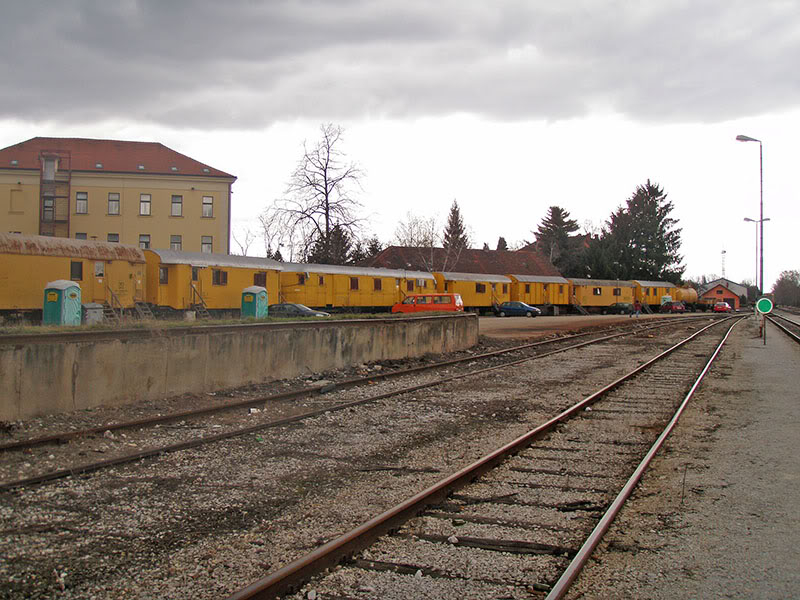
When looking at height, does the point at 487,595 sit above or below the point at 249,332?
below

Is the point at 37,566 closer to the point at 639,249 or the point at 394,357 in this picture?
the point at 394,357

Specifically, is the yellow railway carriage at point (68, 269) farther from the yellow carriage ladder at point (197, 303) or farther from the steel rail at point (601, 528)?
the steel rail at point (601, 528)

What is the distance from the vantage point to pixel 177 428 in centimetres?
907

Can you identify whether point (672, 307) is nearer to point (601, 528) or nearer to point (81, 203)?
point (81, 203)

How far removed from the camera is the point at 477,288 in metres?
49.1

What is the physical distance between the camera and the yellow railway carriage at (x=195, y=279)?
28.0m

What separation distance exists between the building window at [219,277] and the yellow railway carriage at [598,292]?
37.5 m

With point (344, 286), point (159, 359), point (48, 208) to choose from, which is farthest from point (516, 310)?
point (159, 359)

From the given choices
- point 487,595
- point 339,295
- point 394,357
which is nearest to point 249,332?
point 394,357

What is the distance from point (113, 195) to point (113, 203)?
568 mm

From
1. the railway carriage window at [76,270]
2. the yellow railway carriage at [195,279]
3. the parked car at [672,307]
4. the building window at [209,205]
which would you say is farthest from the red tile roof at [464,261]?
the railway carriage window at [76,270]

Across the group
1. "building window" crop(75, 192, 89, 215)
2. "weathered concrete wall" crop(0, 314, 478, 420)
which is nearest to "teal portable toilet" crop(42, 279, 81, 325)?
"weathered concrete wall" crop(0, 314, 478, 420)

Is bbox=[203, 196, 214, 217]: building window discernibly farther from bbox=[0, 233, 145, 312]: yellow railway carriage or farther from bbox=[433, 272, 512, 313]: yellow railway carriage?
bbox=[0, 233, 145, 312]: yellow railway carriage

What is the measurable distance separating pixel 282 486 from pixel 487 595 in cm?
298
